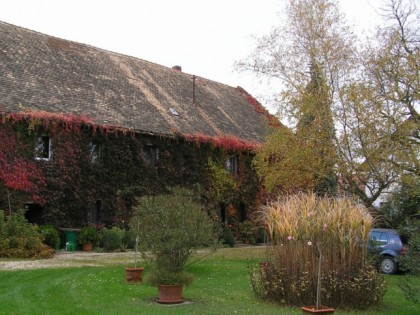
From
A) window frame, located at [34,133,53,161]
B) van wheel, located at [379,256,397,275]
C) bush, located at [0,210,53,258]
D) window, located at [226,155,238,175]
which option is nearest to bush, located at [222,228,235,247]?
window, located at [226,155,238,175]

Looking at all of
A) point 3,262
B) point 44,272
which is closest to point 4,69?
point 3,262

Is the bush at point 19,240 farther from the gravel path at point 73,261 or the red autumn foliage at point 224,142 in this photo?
the red autumn foliage at point 224,142

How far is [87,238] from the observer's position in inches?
866

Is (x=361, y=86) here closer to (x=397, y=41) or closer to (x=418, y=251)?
(x=397, y=41)

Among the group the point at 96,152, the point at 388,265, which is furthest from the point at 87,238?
the point at 388,265

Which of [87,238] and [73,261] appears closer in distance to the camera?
[73,261]

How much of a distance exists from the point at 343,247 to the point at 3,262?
33.8 feet

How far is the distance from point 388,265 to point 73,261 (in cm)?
955

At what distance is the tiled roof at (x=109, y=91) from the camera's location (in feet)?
75.8

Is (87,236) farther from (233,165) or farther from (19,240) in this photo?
(233,165)

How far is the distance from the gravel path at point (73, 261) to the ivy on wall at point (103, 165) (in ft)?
8.82

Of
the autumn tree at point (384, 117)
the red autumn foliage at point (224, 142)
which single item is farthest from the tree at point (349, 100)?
the red autumn foliage at point (224, 142)

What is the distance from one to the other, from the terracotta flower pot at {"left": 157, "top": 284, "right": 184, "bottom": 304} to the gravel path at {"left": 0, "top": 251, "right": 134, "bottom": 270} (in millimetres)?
6062

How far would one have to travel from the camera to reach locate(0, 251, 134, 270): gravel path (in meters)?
15.9
